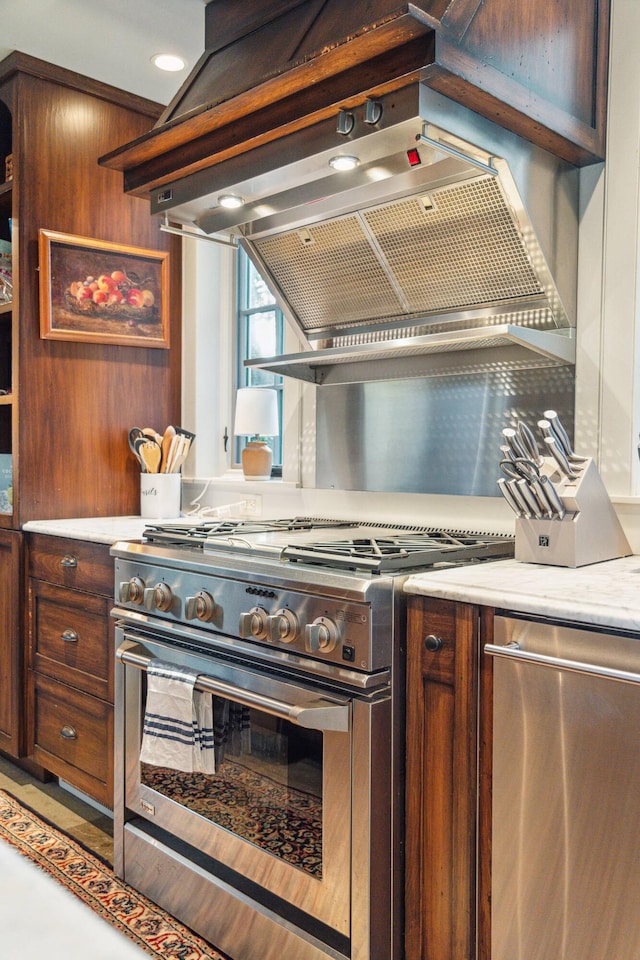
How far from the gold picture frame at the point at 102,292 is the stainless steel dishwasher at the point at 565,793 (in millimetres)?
2122

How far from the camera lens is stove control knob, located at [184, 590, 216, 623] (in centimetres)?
185

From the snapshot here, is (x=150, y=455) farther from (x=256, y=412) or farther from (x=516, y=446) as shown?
(x=516, y=446)

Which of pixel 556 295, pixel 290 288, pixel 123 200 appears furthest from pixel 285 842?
pixel 123 200

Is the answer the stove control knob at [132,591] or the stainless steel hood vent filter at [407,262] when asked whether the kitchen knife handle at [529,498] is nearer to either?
the stainless steel hood vent filter at [407,262]

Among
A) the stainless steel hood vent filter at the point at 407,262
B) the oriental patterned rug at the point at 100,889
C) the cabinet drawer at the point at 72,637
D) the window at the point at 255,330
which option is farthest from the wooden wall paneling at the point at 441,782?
the window at the point at 255,330

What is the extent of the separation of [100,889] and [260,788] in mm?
700

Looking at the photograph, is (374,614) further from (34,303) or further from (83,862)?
(34,303)

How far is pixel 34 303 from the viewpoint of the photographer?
2811 mm

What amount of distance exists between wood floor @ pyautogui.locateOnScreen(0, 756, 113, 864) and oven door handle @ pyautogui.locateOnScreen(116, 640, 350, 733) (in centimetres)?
88

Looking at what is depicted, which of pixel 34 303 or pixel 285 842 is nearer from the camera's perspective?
pixel 285 842

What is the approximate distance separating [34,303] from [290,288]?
992 mm

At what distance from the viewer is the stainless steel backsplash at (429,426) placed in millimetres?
2062

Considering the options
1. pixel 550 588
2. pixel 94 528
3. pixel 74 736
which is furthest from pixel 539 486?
pixel 74 736

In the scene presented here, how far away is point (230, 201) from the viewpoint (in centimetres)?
217
